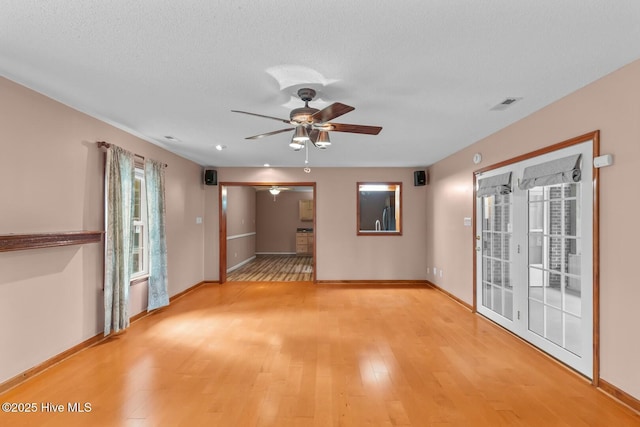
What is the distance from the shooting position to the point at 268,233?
1172 centimetres

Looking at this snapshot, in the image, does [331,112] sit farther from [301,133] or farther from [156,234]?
[156,234]

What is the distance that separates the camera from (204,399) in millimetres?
2451

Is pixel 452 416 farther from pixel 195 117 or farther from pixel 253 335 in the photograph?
pixel 195 117

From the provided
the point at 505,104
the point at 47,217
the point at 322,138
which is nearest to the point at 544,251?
the point at 505,104

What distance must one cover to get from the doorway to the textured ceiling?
16.6 feet

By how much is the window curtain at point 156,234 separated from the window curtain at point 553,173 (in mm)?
4760

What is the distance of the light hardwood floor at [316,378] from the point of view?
2.24 meters

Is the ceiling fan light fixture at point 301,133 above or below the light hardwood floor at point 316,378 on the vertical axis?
above

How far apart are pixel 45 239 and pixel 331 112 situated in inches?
104

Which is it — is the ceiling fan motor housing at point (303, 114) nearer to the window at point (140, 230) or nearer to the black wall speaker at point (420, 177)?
the window at point (140, 230)

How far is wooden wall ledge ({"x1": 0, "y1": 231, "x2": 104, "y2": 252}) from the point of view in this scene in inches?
95.8

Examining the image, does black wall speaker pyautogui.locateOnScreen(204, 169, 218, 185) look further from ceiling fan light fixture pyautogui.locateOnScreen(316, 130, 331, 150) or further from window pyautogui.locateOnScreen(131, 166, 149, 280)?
ceiling fan light fixture pyautogui.locateOnScreen(316, 130, 331, 150)

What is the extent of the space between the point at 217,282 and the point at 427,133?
5.07 metres

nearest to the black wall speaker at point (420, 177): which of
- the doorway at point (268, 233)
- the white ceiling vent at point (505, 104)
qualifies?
the doorway at point (268, 233)
